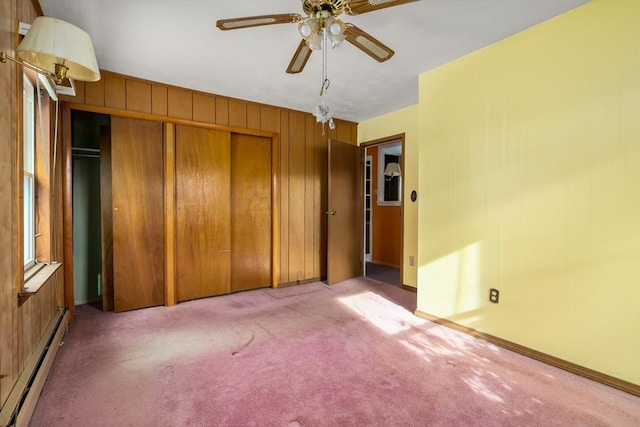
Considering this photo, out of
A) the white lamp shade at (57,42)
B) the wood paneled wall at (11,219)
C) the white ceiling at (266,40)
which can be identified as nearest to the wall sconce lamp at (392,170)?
the white ceiling at (266,40)

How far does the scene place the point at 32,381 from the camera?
61.4 inches

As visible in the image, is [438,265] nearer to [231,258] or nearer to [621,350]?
[621,350]

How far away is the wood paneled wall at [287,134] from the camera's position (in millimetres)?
2979

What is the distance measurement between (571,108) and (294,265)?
3200 mm

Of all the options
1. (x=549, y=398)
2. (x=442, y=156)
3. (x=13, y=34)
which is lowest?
(x=549, y=398)

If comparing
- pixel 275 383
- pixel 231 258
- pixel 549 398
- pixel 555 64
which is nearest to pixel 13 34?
pixel 275 383

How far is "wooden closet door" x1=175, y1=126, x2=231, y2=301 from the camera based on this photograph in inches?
127

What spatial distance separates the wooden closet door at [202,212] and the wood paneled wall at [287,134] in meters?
0.26

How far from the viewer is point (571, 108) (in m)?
1.97

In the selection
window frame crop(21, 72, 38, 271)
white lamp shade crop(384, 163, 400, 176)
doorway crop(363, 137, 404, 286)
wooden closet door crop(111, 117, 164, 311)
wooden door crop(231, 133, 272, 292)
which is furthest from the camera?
white lamp shade crop(384, 163, 400, 176)

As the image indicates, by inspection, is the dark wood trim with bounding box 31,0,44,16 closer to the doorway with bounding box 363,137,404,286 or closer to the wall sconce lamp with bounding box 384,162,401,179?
the doorway with bounding box 363,137,404,286

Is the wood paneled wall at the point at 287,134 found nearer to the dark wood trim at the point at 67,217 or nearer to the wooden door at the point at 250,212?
the wooden door at the point at 250,212

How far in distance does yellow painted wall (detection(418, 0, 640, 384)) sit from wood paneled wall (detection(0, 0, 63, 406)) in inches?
113

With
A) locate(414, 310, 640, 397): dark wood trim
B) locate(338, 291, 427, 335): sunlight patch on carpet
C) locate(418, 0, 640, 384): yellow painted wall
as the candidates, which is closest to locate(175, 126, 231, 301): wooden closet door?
locate(338, 291, 427, 335): sunlight patch on carpet
